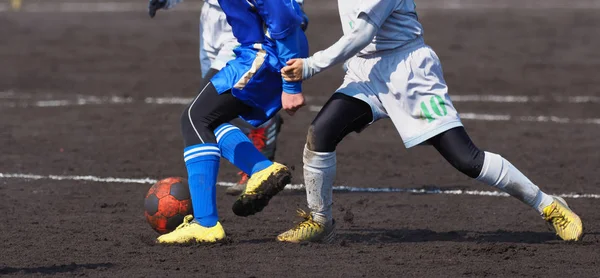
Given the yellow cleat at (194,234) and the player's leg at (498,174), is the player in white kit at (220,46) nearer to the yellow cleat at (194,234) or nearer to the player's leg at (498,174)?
the yellow cleat at (194,234)

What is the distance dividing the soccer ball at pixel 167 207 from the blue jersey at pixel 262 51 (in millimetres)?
790

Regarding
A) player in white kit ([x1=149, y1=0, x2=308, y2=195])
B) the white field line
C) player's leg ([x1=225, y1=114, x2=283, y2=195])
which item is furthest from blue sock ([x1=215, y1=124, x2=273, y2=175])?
the white field line

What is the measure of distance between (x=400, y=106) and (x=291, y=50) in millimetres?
807

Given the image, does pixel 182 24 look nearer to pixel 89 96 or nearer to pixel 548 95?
pixel 89 96

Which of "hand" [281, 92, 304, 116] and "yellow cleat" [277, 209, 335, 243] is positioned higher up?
"hand" [281, 92, 304, 116]

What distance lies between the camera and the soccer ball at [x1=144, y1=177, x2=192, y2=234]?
7.61 meters

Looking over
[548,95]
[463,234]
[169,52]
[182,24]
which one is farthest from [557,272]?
[182,24]

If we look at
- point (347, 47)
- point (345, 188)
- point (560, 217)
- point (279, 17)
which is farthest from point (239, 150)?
point (345, 188)

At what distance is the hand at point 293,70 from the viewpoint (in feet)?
22.7

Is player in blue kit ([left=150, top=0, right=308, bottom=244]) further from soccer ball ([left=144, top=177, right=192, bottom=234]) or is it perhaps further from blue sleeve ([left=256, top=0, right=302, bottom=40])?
soccer ball ([left=144, top=177, right=192, bottom=234])

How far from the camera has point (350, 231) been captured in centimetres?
806

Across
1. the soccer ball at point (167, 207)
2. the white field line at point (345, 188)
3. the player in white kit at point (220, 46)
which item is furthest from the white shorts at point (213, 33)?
the soccer ball at point (167, 207)

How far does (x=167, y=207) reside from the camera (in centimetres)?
763

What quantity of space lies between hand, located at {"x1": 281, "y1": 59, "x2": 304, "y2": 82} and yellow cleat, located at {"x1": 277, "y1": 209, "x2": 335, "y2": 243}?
1100mm
